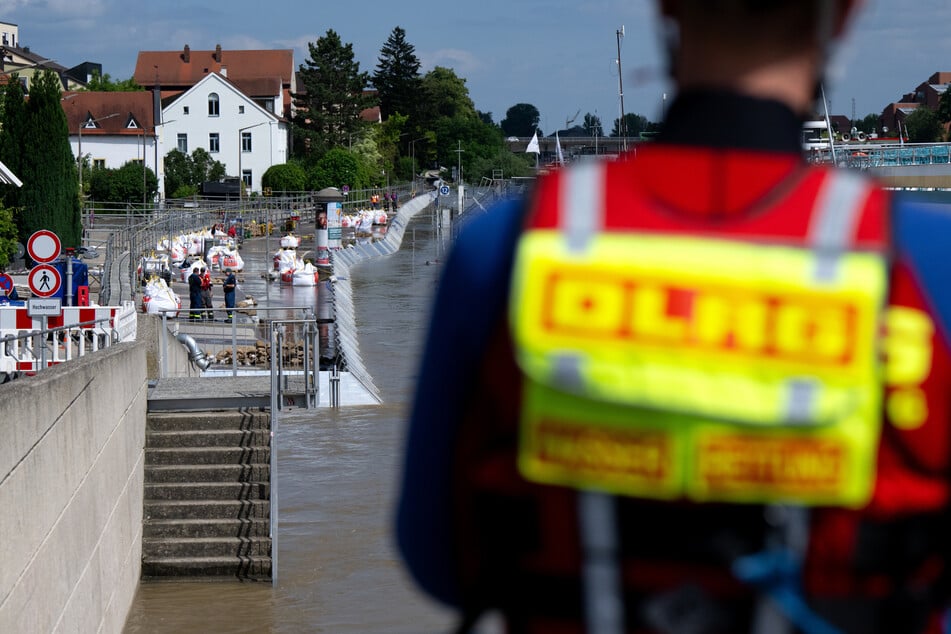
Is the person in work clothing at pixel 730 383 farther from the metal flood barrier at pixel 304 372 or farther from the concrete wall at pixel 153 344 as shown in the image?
the metal flood barrier at pixel 304 372

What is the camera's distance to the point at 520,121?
177 m

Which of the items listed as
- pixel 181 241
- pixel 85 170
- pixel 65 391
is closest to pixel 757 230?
pixel 65 391

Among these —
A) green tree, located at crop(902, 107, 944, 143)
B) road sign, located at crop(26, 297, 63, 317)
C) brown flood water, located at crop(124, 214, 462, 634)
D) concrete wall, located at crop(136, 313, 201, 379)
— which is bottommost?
brown flood water, located at crop(124, 214, 462, 634)

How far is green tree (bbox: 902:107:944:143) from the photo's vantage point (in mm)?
130625

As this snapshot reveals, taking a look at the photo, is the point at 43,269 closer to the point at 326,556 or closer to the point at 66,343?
the point at 326,556

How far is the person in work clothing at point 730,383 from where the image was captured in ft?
4.85

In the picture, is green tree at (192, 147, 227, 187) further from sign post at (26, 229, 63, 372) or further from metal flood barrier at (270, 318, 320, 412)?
sign post at (26, 229, 63, 372)

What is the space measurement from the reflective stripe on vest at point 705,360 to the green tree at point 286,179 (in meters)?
107

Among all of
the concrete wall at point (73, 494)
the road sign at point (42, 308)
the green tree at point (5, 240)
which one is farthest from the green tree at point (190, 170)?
the concrete wall at point (73, 494)

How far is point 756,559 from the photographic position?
149 cm

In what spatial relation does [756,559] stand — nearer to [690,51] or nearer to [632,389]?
[632,389]

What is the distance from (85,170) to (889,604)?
95028 millimetres

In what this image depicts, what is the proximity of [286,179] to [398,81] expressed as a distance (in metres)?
50.1

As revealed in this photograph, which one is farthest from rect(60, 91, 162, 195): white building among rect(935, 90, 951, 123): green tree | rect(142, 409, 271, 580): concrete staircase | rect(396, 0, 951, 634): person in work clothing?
rect(396, 0, 951, 634): person in work clothing
